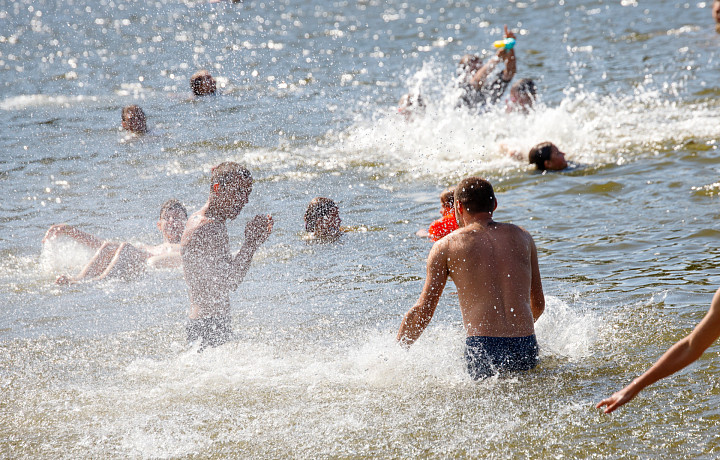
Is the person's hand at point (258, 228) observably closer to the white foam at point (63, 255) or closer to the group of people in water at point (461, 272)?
the group of people in water at point (461, 272)

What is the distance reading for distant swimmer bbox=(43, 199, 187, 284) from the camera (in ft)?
26.7

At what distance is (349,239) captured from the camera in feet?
28.4

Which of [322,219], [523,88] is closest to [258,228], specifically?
[322,219]

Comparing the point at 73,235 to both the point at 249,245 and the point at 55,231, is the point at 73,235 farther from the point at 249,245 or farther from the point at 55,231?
the point at 249,245

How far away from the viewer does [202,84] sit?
14.9 meters

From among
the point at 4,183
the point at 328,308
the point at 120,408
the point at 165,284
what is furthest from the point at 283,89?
the point at 120,408

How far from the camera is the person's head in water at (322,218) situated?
8.41 m

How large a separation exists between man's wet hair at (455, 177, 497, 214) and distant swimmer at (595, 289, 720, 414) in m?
1.84

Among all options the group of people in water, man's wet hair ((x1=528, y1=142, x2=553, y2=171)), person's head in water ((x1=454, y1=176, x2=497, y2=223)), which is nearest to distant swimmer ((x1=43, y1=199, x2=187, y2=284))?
the group of people in water

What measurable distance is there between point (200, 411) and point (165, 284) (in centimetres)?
282

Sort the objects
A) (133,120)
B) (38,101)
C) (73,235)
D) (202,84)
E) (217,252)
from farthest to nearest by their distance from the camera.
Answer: (38,101)
(202,84)
(133,120)
(73,235)
(217,252)

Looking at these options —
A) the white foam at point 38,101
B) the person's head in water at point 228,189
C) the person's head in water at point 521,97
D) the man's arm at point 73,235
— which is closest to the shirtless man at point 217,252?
the person's head in water at point 228,189

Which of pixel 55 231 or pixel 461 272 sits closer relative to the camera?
pixel 461 272

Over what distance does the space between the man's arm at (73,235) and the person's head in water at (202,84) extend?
656 cm
